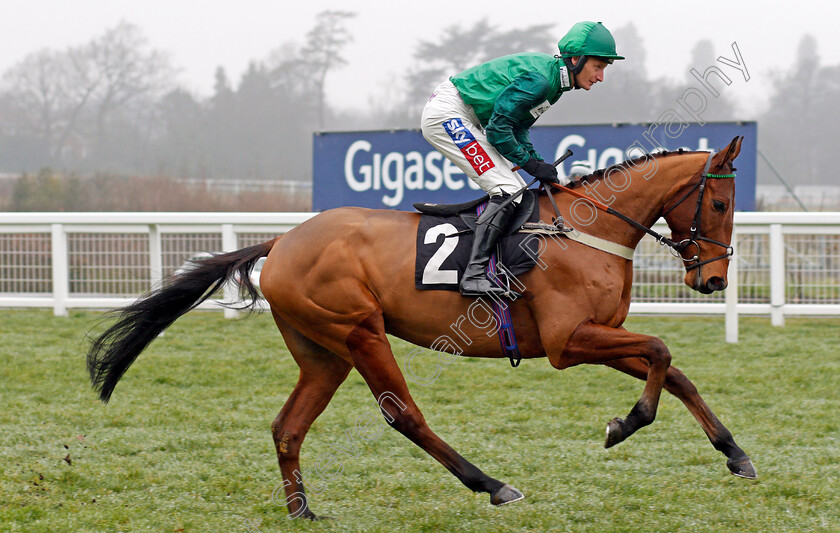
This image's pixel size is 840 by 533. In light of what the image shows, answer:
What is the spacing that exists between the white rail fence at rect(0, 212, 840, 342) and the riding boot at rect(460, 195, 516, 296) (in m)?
3.69

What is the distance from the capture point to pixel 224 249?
7.30 m

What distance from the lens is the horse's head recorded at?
3229 mm

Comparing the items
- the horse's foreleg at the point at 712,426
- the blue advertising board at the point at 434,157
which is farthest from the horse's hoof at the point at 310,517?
the blue advertising board at the point at 434,157

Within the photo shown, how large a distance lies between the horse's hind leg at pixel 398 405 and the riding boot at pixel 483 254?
39cm

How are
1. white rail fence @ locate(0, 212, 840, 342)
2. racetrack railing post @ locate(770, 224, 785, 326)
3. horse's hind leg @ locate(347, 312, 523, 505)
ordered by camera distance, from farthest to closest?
white rail fence @ locate(0, 212, 840, 342)
racetrack railing post @ locate(770, 224, 785, 326)
horse's hind leg @ locate(347, 312, 523, 505)

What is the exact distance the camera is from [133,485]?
3666 mm

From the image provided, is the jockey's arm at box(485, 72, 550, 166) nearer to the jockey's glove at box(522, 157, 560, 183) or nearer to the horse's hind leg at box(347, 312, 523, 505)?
the jockey's glove at box(522, 157, 560, 183)

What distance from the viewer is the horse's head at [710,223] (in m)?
3.23

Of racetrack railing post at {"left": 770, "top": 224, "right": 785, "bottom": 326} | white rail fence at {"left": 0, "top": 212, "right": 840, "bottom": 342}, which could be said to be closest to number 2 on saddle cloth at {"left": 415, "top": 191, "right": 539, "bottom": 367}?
white rail fence at {"left": 0, "top": 212, "right": 840, "bottom": 342}

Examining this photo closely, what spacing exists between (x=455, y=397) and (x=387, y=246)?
2071mm

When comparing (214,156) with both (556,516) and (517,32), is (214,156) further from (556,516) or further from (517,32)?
(556,516)

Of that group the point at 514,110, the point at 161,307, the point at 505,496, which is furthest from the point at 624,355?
the point at 161,307

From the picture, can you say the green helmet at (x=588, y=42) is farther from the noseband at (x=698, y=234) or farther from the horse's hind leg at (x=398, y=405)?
the horse's hind leg at (x=398, y=405)

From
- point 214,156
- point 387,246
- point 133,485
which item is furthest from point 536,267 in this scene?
point 214,156
